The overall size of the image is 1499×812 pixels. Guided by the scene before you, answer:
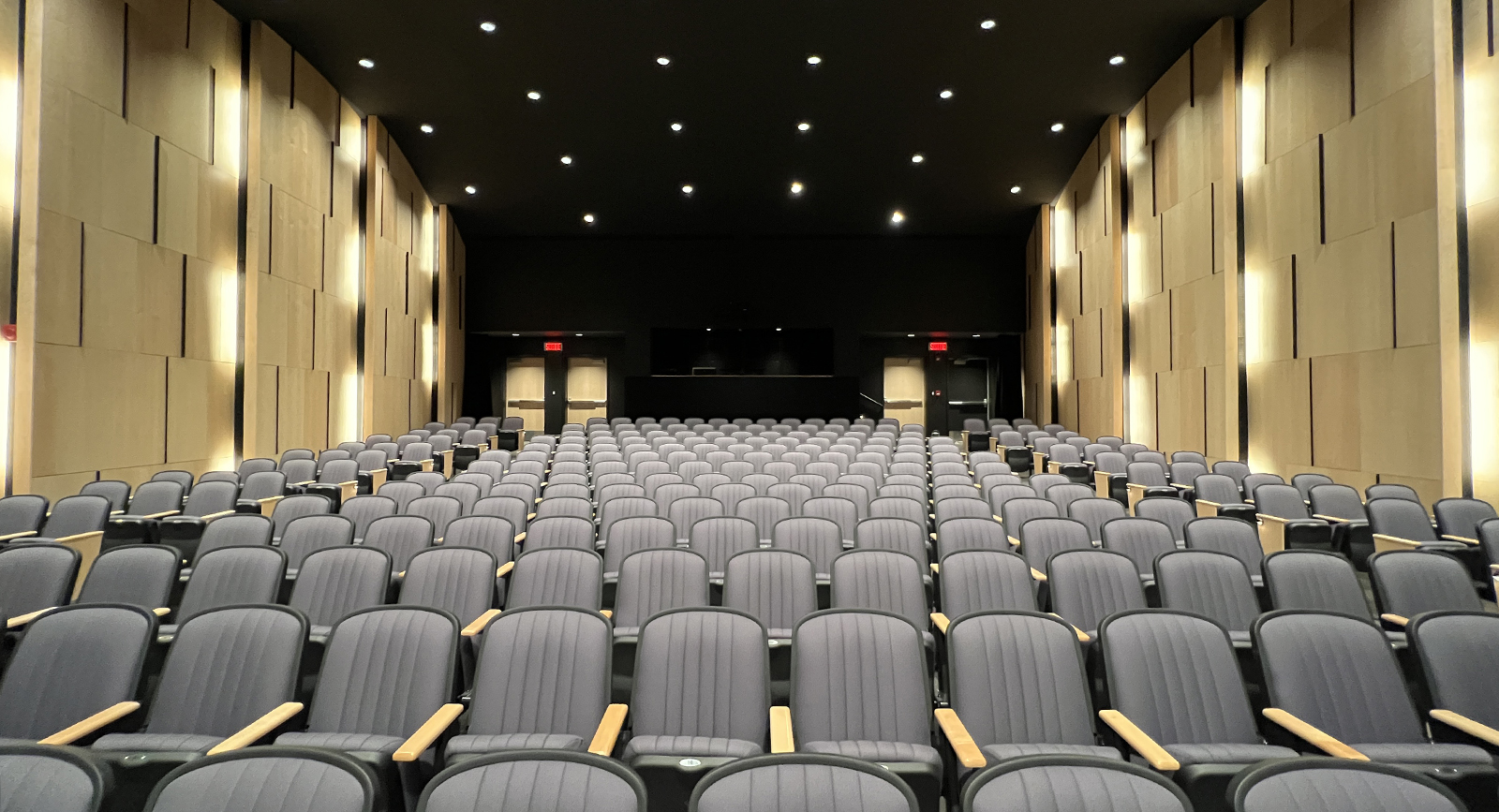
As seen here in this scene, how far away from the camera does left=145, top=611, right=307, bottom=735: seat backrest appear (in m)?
2.98

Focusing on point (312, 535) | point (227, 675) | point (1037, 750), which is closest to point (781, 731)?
point (1037, 750)

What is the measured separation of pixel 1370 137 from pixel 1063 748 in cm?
809

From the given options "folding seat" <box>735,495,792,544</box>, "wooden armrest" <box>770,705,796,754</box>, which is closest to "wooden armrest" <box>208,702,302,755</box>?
"wooden armrest" <box>770,705,796,754</box>

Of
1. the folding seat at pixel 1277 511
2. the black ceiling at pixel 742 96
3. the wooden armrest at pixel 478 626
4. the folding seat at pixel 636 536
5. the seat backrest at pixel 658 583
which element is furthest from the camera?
the black ceiling at pixel 742 96

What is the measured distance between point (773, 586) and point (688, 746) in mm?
1507

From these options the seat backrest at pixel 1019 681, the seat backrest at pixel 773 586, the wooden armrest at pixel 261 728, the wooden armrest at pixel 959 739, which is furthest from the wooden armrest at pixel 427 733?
the seat backrest at pixel 1019 681

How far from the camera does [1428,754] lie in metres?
2.68

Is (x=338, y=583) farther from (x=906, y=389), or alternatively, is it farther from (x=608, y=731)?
(x=906, y=389)

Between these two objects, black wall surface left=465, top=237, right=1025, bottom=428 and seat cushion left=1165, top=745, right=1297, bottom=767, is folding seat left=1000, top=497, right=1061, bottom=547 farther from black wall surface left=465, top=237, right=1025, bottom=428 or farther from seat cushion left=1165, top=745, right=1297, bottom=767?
black wall surface left=465, top=237, right=1025, bottom=428

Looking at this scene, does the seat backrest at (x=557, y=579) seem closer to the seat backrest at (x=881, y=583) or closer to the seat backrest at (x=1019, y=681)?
the seat backrest at (x=881, y=583)

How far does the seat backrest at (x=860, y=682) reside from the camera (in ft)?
9.83

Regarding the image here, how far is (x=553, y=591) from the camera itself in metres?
4.27

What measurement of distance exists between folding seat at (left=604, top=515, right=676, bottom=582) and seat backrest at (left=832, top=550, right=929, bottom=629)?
1462mm

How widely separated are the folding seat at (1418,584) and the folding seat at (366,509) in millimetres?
6352
